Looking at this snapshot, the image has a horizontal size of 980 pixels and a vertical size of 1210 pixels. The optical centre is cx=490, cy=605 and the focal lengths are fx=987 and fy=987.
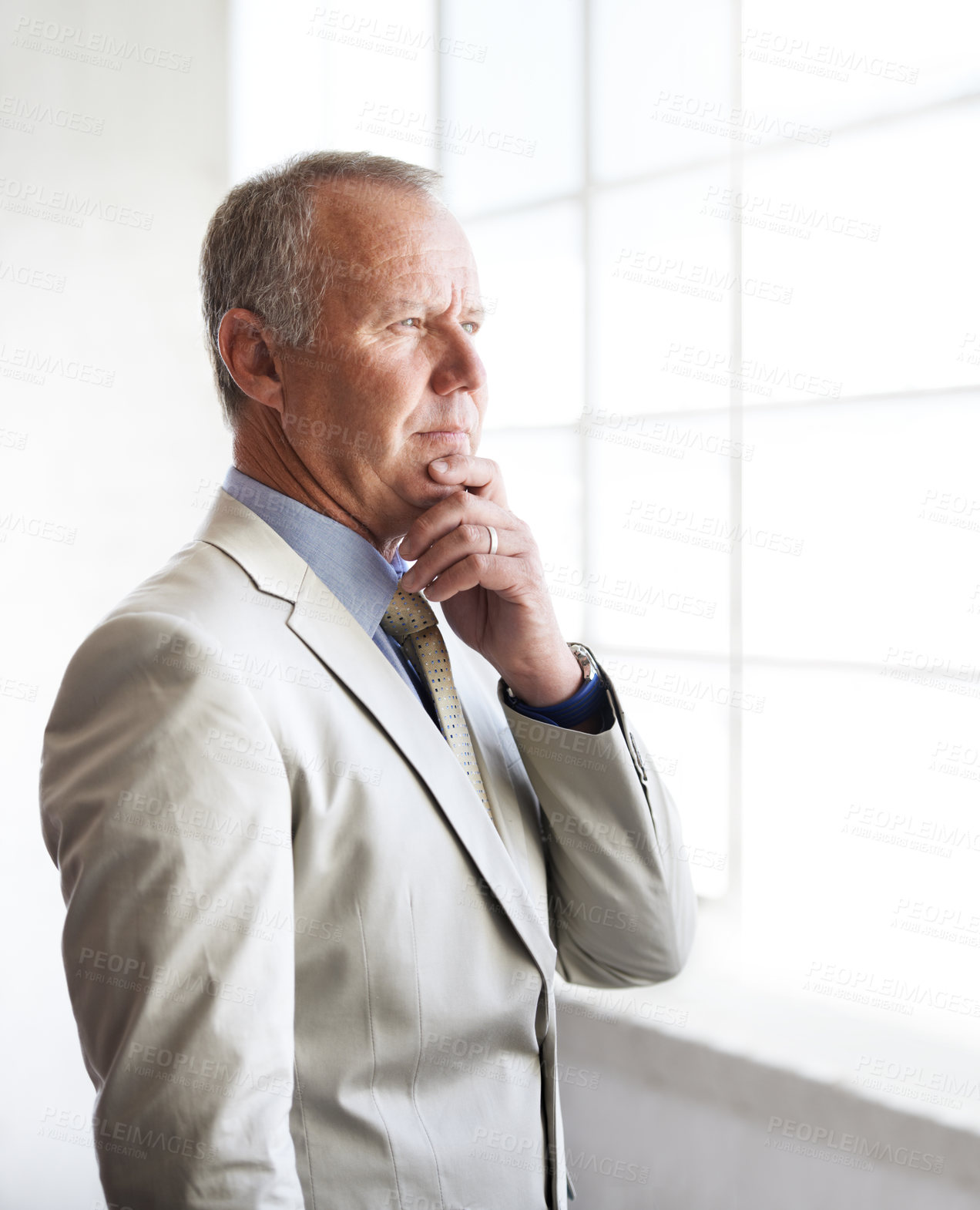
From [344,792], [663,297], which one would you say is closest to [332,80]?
[663,297]

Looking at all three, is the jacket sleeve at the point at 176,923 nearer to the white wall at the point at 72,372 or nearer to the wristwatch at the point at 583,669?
the wristwatch at the point at 583,669

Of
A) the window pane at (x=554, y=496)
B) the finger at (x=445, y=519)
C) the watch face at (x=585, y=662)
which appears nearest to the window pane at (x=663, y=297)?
the window pane at (x=554, y=496)

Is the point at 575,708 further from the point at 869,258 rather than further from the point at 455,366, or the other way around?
the point at 869,258

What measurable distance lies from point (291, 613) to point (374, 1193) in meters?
0.60

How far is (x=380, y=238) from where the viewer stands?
3.78 ft

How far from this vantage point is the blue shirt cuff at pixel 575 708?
1.28m

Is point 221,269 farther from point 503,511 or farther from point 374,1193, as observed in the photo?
point 374,1193

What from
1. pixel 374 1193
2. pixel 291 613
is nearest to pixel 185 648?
pixel 291 613

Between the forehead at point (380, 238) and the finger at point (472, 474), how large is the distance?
0.68 feet

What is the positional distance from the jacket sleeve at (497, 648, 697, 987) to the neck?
1.05ft

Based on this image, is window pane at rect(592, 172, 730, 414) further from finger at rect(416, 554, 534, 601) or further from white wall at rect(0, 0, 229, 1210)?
white wall at rect(0, 0, 229, 1210)

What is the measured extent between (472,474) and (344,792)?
44 centimetres

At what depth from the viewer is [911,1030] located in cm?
175

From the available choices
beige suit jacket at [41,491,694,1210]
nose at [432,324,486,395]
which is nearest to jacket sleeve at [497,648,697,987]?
beige suit jacket at [41,491,694,1210]
